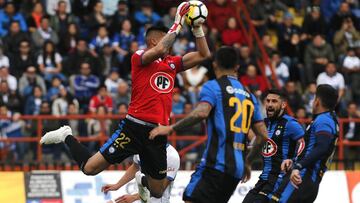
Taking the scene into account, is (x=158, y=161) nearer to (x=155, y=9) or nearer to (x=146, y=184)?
(x=146, y=184)

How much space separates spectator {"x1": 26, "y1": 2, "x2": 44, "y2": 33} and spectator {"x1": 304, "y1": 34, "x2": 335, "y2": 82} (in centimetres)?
612

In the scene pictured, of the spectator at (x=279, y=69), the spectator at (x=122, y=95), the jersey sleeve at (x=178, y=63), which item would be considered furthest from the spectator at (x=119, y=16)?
the jersey sleeve at (x=178, y=63)

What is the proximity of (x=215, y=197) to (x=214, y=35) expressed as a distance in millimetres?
12480

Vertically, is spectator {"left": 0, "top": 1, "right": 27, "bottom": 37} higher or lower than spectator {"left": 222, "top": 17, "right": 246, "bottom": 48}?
higher

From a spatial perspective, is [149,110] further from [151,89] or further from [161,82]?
[161,82]

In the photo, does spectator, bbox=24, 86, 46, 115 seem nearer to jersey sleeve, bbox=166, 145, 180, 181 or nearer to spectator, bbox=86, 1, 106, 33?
A: spectator, bbox=86, 1, 106, 33

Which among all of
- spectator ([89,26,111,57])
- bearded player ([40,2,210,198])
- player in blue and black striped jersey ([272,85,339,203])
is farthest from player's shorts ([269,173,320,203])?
spectator ([89,26,111,57])

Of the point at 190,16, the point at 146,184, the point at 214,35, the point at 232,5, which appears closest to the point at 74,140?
the point at 146,184

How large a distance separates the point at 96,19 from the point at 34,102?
10.1ft

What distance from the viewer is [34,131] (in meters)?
21.3

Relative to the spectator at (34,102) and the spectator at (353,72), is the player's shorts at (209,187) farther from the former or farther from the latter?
the spectator at (353,72)

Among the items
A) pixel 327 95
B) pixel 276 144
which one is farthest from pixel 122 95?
pixel 327 95

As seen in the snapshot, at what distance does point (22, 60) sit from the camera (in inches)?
901

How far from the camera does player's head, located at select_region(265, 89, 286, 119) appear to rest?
1436 cm
